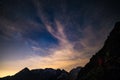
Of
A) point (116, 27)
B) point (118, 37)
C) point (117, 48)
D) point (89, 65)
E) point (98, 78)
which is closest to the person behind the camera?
point (98, 78)

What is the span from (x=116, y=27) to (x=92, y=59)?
162 ft

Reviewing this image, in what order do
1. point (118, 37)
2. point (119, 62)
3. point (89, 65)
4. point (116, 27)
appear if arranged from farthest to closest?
1. point (89, 65)
2. point (116, 27)
3. point (118, 37)
4. point (119, 62)

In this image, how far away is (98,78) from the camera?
86.1 metres

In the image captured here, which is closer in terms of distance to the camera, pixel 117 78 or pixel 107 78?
pixel 117 78

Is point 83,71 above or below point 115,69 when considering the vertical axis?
above

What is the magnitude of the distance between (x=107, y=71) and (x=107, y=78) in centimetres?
401

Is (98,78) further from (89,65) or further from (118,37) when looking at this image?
(89,65)

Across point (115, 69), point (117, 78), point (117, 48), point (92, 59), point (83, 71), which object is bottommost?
point (117, 78)

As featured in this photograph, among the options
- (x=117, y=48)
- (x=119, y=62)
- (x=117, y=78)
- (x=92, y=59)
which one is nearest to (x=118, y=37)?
(x=117, y=48)

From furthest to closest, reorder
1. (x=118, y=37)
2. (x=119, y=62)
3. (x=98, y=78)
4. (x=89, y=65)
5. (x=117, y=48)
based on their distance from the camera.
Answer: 1. (x=89, y=65)
2. (x=118, y=37)
3. (x=117, y=48)
4. (x=98, y=78)
5. (x=119, y=62)

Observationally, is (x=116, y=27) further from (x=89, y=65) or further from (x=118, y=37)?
(x=89, y=65)

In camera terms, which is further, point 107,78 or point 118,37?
point 118,37

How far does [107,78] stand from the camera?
7850cm

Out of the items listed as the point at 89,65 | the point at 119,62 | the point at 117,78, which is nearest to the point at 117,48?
the point at 119,62
